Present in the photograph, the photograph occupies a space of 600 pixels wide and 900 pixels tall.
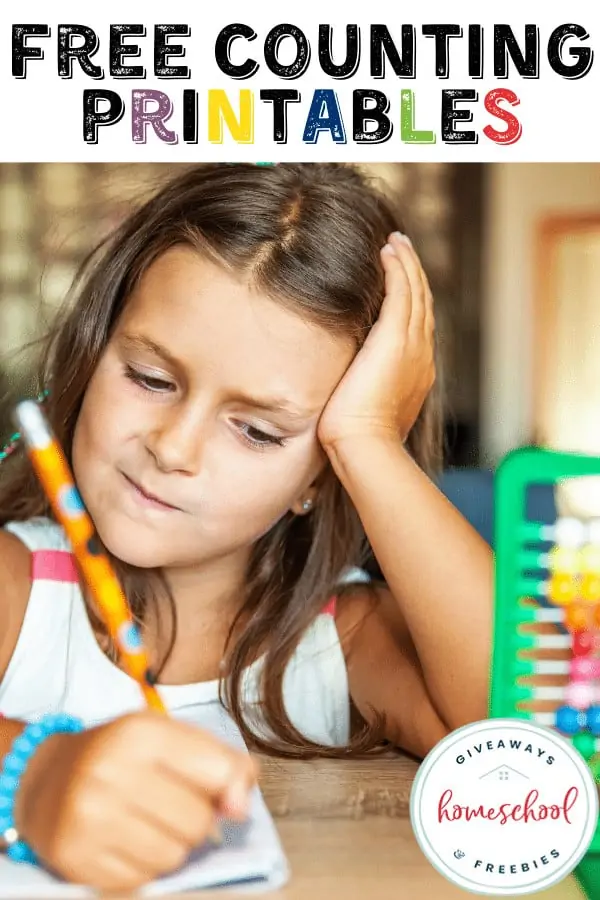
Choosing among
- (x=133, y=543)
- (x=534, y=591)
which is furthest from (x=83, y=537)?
(x=534, y=591)

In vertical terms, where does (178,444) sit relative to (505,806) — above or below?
above

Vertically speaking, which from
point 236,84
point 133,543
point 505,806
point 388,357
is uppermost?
point 236,84

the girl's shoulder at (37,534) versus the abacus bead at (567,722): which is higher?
the girl's shoulder at (37,534)

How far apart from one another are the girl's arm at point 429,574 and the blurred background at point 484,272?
3 cm

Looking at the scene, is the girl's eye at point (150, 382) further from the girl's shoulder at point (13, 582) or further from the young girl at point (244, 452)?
the girl's shoulder at point (13, 582)

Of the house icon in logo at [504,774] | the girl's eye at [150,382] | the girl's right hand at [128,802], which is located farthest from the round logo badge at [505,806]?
the girl's eye at [150,382]

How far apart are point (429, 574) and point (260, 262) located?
0.19 metres

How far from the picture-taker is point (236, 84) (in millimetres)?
564

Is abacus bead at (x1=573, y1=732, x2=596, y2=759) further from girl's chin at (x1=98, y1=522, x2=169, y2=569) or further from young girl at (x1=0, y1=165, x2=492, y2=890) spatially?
girl's chin at (x1=98, y1=522, x2=169, y2=569)

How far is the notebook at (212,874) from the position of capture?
1.54 ft

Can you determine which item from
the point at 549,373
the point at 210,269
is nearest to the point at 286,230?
the point at 210,269

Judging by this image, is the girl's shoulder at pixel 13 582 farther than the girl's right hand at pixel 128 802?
Yes

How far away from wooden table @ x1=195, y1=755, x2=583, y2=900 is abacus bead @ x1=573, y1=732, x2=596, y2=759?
0.06 metres

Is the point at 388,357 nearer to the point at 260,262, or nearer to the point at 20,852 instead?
the point at 260,262
